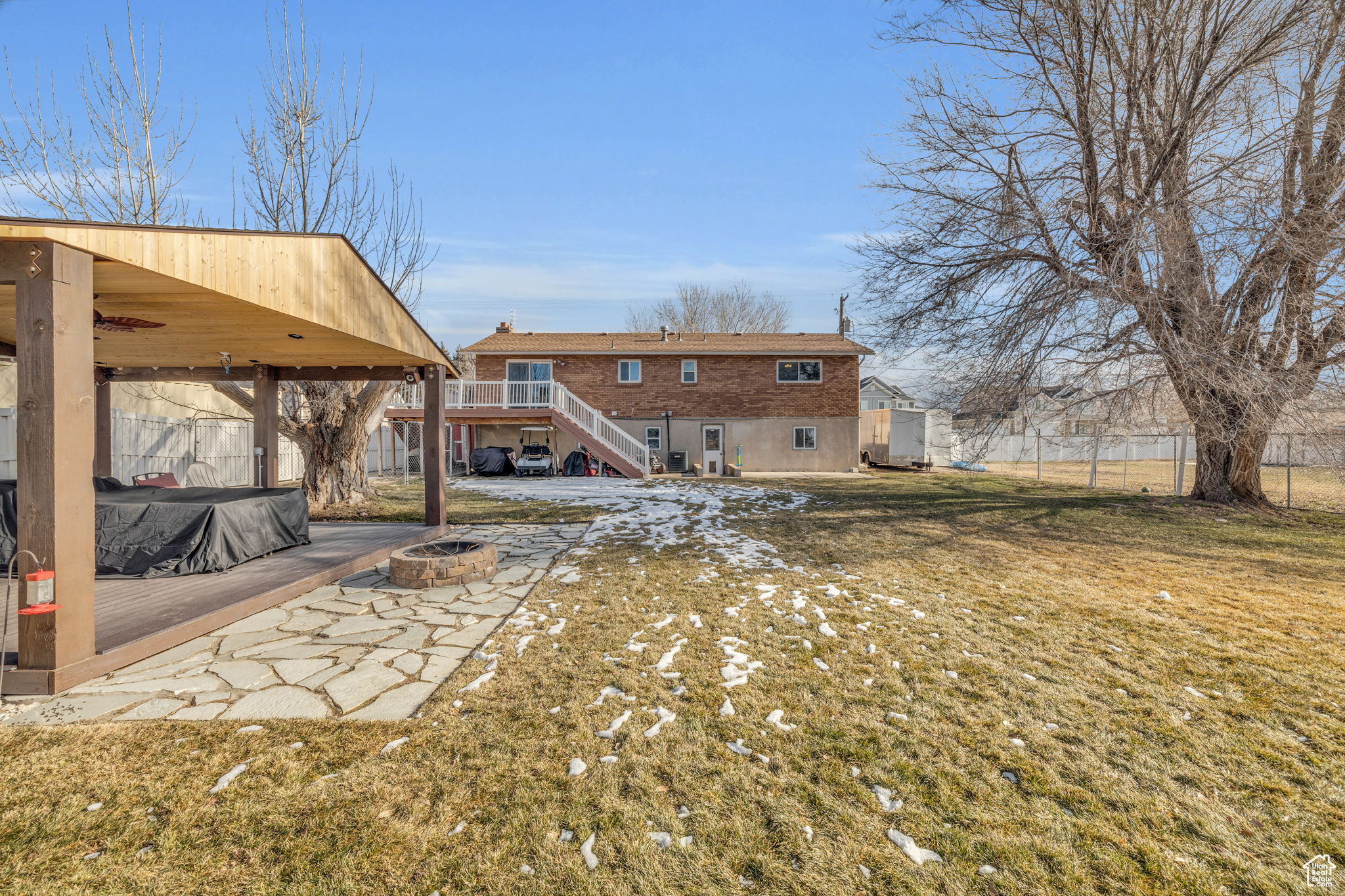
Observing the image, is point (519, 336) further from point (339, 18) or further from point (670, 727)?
point (670, 727)

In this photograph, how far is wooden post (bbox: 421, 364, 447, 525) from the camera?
8414mm

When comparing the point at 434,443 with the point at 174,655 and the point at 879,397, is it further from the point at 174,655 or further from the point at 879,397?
the point at 879,397

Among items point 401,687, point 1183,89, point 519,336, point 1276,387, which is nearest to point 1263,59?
point 1183,89

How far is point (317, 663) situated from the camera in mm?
3982

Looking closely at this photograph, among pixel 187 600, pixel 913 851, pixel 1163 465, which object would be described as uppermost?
pixel 1163 465

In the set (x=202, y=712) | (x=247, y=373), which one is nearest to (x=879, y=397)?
(x=247, y=373)

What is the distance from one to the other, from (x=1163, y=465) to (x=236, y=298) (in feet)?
106

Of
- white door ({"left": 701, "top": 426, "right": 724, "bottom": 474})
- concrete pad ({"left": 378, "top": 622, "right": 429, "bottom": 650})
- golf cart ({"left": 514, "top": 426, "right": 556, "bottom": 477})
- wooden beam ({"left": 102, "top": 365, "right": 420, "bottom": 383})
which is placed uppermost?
wooden beam ({"left": 102, "top": 365, "right": 420, "bottom": 383})

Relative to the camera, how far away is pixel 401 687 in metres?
3.62

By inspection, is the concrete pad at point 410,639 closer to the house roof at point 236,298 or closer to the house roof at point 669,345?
the house roof at point 236,298

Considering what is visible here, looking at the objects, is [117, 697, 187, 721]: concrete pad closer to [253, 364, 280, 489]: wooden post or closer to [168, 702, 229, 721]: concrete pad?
[168, 702, 229, 721]: concrete pad

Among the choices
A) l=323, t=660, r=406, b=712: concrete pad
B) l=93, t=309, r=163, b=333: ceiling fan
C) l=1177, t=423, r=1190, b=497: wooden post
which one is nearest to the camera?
l=323, t=660, r=406, b=712: concrete pad

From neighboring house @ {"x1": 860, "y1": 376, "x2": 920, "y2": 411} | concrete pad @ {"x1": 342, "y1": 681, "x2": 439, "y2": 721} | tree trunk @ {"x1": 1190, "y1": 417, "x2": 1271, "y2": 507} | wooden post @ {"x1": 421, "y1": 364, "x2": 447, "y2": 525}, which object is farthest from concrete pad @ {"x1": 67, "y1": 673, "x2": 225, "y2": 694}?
neighboring house @ {"x1": 860, "y1": 376, "x2": 920, "y2": 411}

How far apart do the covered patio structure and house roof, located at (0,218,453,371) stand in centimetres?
1
